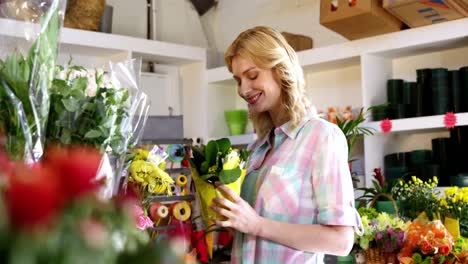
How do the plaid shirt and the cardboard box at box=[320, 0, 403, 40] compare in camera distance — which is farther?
the cardboard box at box=[320, 0, 403, 40]

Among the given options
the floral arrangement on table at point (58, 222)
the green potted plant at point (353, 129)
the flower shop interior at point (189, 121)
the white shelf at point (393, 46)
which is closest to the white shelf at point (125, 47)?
the flower shop interior at point (189, 121)

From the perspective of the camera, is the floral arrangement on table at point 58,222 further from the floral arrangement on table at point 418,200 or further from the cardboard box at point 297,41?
the cardboard box at point 297,41

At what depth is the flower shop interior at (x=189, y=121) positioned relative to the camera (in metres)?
0.36

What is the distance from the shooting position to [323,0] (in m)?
3.24

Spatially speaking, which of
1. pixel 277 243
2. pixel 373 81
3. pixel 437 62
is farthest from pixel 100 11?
pixel 277 243

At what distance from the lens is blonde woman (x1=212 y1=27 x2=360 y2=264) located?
141 cm

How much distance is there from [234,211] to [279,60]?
1.38 ft

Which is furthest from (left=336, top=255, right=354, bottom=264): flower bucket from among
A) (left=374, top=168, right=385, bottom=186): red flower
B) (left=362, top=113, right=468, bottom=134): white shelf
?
(left=362, top=113, right=468, bottom=134): white shelf

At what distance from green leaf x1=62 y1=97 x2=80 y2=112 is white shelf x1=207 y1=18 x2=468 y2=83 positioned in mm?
2469

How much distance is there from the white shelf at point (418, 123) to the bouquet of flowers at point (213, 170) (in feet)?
6.21

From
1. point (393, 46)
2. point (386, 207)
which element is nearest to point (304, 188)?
point (386, 207)

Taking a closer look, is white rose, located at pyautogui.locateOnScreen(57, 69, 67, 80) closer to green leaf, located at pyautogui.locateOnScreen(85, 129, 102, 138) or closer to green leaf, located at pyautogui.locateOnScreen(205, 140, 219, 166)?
green leaf, located at pyautogui.locateOnScreen(85, 129, 102, 138)

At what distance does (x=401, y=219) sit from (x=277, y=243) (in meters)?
1.36

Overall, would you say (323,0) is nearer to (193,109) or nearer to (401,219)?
(401,219)
